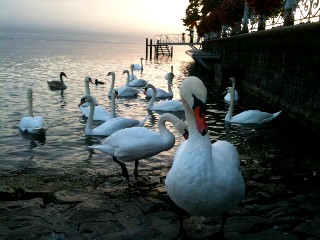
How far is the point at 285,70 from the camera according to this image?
39.2ft

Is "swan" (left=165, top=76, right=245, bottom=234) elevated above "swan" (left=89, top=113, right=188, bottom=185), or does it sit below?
above

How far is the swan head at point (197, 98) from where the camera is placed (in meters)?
3.62

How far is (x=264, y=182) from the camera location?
19.7 feet

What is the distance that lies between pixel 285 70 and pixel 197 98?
9038 mm

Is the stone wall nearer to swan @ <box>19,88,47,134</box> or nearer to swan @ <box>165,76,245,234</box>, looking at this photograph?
swan @ <box>165,76,245,234</box>

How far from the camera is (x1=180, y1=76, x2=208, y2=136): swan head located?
3.62 m

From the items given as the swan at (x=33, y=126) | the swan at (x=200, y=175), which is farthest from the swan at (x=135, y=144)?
the swan at (x=33, y=126)

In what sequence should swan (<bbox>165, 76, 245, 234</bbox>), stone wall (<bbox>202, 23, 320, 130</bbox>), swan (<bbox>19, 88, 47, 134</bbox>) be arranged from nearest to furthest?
1. swan (<bbox>165, 76, 245, 234</bbox>)
2. stone wall (<bbox>202, 23, 320, 130</bbox>)
3. swan (<bbox>19, 88, 47, 134</bbox>)

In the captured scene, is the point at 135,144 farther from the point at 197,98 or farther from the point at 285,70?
the point at 285,70

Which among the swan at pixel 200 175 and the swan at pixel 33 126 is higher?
the swan at pixel 200 175

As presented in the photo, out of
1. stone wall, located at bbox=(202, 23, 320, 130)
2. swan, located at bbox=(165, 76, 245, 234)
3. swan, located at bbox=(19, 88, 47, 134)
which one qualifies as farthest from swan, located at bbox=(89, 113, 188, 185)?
stone wall, located at bbox=(202, 23, 320, 130)

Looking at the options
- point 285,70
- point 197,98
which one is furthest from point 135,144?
point 285,70

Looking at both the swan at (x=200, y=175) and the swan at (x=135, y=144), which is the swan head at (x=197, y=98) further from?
the swan at (x=135, y=144)

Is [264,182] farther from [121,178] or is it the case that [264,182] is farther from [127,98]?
[127,98]
